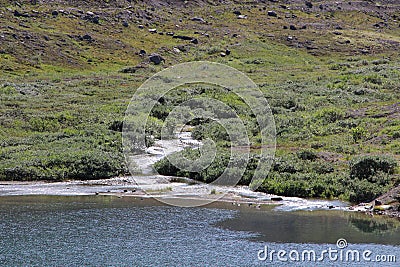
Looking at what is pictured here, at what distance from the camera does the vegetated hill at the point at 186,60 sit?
174 ft

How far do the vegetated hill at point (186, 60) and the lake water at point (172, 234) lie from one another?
7.26m

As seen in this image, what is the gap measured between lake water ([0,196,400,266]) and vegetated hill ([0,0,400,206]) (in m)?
7.26

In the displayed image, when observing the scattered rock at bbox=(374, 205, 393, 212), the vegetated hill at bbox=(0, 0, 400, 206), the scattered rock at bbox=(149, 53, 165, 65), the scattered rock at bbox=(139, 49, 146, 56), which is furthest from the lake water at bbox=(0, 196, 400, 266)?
the scattered rock at bbox=(139, 49, 146, 56)

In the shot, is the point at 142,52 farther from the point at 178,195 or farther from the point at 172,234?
the point at 172,234

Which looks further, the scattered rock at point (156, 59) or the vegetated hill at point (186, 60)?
the scattered rock at point (156, 59)

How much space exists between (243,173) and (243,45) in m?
109

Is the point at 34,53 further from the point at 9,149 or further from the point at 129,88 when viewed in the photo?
the point at 9,149

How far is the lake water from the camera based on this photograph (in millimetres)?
32094

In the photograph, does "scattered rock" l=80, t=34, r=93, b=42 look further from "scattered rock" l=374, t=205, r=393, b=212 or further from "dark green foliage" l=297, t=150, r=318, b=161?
"scattered rock" l=374, t=205, r=393, b=212

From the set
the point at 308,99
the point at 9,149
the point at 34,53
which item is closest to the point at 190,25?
the point at 34,53

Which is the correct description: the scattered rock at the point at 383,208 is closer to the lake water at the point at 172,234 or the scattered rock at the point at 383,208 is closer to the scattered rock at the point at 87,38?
the lake water at the point at 172,234

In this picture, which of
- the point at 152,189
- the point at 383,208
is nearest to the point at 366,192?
the point at 383,208

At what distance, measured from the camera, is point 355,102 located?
86812 mm

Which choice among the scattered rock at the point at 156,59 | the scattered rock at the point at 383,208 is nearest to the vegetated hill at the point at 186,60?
the scattered rock at the point at 156,59
